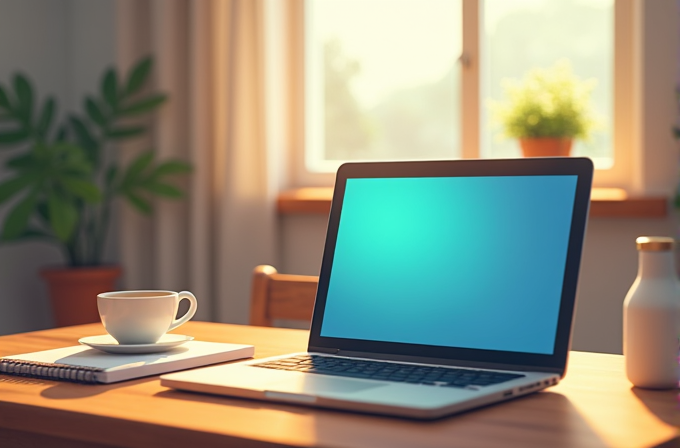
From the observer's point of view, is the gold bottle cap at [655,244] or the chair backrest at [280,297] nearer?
the gold bottle cap at [655,244]

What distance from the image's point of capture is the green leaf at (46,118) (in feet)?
10.4

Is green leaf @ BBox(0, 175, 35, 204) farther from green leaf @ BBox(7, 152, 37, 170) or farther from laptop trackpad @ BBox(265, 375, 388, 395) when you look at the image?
laptop trackpad @ BBox(265, 375, 388, 395)

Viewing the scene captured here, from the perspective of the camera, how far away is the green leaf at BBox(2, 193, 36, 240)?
9.56 feet

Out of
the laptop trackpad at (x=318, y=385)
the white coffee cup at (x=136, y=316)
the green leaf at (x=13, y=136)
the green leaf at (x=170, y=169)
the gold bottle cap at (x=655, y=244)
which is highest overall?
the green leaf at (x=13, y=136)

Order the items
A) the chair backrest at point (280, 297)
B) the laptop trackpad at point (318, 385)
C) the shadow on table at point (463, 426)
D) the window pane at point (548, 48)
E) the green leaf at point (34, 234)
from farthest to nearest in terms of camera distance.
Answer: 1. the green leaf at point (34, 234)
2. the window pane at point (548, 48)
3. the chair backrest at point (280, 297)
4. the laptop trackpad at point (318, 385)
5. the shadow on table at point (463, 426)

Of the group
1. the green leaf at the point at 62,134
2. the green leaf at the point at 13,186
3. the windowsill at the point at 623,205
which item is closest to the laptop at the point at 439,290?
the windowsill at the point at 623,205

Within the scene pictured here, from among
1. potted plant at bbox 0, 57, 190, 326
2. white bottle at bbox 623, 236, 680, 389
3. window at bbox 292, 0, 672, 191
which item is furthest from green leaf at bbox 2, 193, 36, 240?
white bottle at bbox 623, 236, 680, 389

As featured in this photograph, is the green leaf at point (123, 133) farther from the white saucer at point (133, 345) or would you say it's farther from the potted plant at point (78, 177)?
the white saucer at point (133, 345)

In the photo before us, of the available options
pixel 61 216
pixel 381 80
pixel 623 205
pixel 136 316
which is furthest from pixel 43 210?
pixel 136 316

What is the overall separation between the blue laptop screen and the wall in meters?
2.49

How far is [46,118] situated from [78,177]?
314 mm

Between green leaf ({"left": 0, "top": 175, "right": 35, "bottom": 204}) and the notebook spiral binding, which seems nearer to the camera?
the notebook spiral binding

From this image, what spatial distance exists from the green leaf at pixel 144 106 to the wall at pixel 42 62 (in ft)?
1.53

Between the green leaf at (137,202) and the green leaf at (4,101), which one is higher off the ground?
the green leaf at (4,101)
